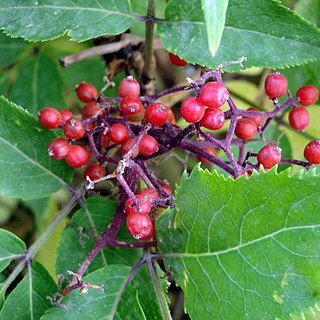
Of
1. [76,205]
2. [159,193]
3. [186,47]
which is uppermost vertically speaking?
[186,47]

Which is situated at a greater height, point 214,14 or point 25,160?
point 214,14

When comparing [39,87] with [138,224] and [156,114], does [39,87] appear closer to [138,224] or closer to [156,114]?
[156,114]

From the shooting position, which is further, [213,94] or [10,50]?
[10,50]

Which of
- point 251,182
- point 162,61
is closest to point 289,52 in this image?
point 251,182

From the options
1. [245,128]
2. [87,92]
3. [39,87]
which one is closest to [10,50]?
[39,87]

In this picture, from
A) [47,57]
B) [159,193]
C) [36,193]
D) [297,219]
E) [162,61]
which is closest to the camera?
[297,219]

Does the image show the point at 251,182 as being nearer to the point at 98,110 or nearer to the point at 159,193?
the point at 159,193

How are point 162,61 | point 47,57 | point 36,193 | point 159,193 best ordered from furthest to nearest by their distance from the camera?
point 162,61 → point 47,57 → point 36,193 → point 159,193

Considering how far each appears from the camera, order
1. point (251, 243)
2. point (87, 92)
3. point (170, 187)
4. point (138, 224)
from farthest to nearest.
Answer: point (87, 92), point (170, 187), point (138, 224), point (251, 243)
